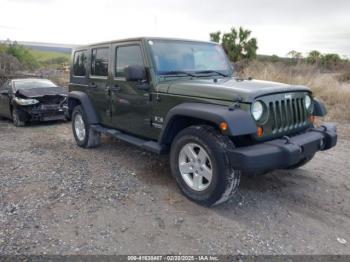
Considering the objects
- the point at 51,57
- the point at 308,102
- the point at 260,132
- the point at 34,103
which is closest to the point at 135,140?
the point at 260,132

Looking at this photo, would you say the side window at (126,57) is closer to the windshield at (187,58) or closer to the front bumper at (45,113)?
the windshield at (187,58)

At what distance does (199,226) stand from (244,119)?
1.17 metres

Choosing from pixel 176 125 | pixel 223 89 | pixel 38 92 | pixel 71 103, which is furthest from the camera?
pixel 38 92

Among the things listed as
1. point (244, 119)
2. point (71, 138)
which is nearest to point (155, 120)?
point (244, 119)

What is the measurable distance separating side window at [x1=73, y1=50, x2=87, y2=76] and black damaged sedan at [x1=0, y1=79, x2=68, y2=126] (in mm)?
2367

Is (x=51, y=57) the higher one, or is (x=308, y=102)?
(x=51, y=57)

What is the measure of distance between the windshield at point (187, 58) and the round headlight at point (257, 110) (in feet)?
4.34

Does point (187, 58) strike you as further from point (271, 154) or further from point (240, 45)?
point (240, 45)

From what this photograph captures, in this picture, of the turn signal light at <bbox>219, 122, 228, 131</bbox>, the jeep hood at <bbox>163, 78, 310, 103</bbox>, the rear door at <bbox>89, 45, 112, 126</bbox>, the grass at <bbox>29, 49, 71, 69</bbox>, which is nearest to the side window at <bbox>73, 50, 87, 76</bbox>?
the rear door at <bbox>89, 45, 112, 126</bbox>

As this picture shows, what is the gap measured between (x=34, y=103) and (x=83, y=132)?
3.45 m

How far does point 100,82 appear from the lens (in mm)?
5465

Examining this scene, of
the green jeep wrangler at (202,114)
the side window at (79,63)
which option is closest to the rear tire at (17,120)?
the side window at (79,63)

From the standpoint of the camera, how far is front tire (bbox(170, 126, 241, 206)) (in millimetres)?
3324

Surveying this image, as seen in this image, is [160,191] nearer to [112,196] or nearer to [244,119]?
[112,196]
